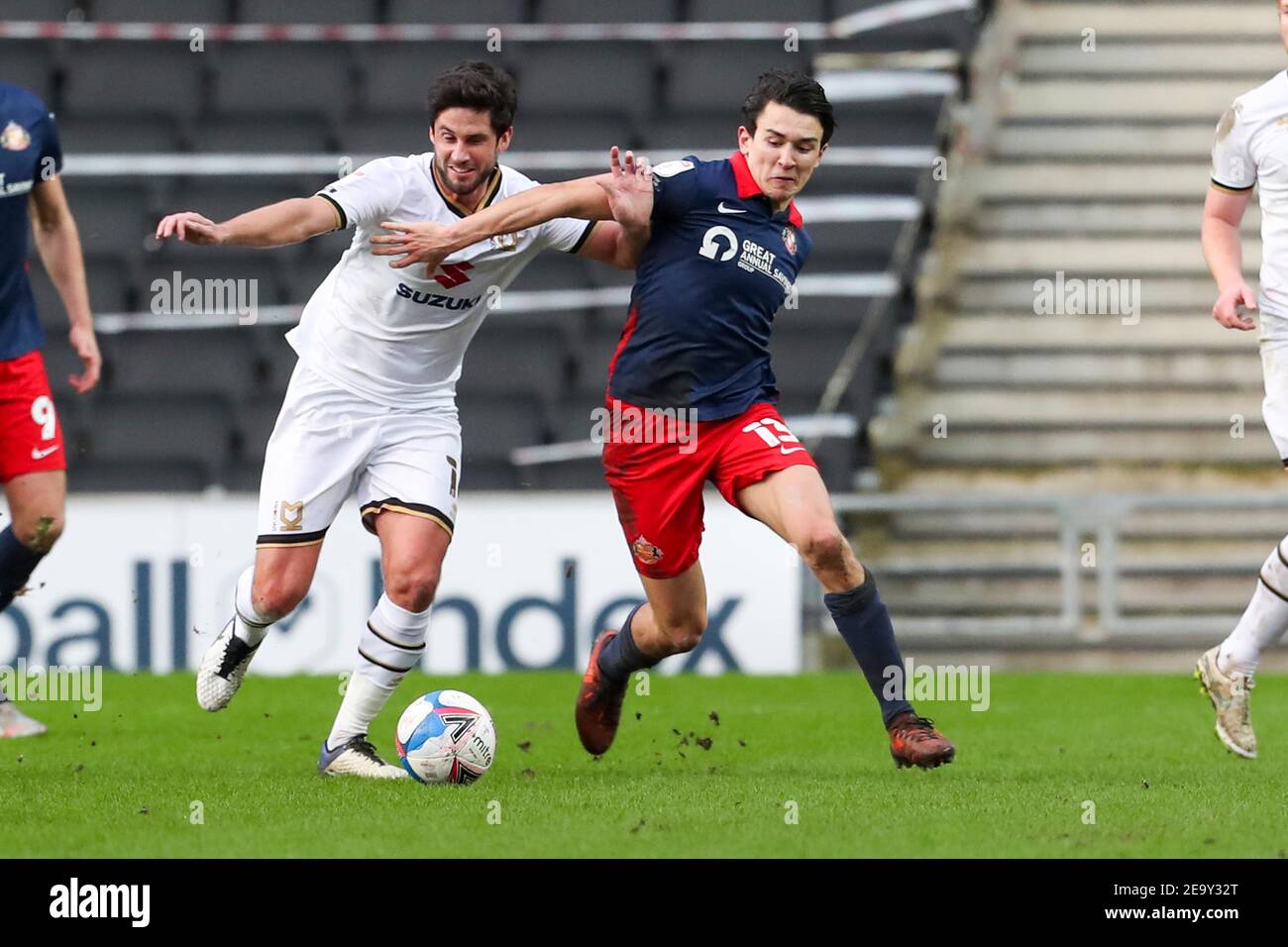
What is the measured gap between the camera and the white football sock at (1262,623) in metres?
6.24

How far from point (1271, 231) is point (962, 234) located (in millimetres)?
6906

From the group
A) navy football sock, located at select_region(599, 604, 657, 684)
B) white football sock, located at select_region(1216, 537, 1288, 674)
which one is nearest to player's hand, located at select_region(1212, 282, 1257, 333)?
white football sock, located at select_region(1216, 537, 1288, 674)

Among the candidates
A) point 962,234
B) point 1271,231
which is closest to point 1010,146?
point 962,234

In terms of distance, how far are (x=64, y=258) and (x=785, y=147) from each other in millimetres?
2704

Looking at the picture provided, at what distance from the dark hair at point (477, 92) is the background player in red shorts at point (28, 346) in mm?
1767

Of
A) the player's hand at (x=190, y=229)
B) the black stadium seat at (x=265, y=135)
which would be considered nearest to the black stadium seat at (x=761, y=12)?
the black stadium seat at (x=265, y=135)

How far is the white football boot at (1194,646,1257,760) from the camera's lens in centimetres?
623

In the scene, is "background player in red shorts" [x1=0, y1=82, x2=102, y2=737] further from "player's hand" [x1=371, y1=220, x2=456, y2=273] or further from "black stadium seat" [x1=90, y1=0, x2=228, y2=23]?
"black stadium seat" [x1=90, y1=0, x2=228, y2=23]

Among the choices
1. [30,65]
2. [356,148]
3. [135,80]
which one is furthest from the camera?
[135,80]

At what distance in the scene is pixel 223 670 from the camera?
630cm

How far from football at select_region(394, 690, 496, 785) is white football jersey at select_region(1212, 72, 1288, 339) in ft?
9.11

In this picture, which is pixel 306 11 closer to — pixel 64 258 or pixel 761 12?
pixel 761 12

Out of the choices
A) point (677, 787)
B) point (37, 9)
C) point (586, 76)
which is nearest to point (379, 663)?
point (677, 787)

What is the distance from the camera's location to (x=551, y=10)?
13805 mm
